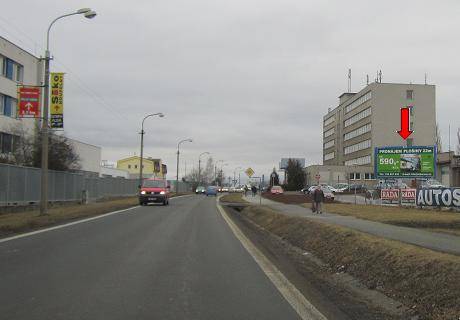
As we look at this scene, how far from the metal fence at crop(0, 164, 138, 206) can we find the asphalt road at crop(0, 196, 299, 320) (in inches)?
552

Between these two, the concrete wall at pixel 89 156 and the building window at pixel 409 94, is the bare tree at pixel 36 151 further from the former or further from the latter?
the building window at pixel 409 94

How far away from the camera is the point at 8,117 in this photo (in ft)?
161

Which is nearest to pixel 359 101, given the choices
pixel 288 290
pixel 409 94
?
pixel 409 94

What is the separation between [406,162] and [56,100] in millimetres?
23518

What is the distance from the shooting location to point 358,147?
12569 cm

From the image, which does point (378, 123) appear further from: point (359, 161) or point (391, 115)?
point (359, 161)

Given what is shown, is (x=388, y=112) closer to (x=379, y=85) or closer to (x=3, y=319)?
(x=379, y=85)

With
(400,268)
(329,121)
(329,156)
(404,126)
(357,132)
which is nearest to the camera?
(400,268)

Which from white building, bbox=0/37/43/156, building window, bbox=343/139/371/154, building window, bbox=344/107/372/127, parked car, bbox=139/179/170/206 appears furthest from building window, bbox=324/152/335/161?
parked car, bbox=139/179/170/206

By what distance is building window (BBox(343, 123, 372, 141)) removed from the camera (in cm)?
11806

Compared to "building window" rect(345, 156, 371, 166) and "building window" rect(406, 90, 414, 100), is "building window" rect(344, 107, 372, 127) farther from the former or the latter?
"building window" rect(345, 156, 371, 166)

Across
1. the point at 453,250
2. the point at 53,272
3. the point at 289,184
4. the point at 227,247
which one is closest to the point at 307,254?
the point at 227,247

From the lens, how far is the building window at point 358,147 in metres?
119

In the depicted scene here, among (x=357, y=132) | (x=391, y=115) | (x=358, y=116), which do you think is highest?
A: (x=358, y=116)
